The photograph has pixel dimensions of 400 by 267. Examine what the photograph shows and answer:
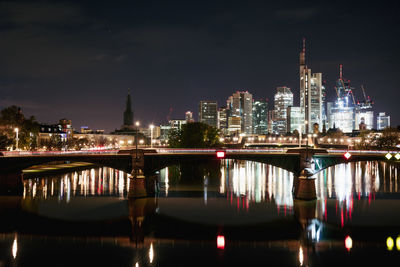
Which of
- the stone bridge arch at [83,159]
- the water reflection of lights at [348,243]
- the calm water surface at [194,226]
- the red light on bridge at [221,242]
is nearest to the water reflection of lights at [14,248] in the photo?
Result: the calm water surface at [194,226]

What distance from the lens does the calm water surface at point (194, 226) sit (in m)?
34.8

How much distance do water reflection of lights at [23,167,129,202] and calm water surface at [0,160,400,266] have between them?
322 millimetres

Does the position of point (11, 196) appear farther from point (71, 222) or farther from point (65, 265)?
point (65, 265)

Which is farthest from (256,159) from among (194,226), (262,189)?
(194,226)

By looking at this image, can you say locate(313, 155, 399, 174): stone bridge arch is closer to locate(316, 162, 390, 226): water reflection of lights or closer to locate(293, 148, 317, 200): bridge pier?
locate(293, 148, 317, 200): bridge pier

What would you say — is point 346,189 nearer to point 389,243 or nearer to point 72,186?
point 389,243

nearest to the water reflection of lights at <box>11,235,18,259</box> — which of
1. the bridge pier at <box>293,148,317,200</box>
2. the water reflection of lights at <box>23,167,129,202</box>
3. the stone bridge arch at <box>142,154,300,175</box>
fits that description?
the water reflection of lights at <box>23,167,129,202</box>

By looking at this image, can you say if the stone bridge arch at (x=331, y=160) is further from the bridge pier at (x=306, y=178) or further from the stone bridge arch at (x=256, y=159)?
the stone bridge arch at (x=256, y=159)

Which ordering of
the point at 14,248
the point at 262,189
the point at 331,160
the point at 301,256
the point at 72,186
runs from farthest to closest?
the point at 72,186, the point at 262,189, the point at 331,160, the point at 14,248, the point at 301,256

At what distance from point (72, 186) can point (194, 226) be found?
4093cm

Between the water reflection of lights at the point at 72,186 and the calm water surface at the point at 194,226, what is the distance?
0.32 meters

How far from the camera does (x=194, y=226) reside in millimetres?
46125

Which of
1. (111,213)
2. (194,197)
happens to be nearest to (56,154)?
(111,213)

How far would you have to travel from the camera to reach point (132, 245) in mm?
38156
